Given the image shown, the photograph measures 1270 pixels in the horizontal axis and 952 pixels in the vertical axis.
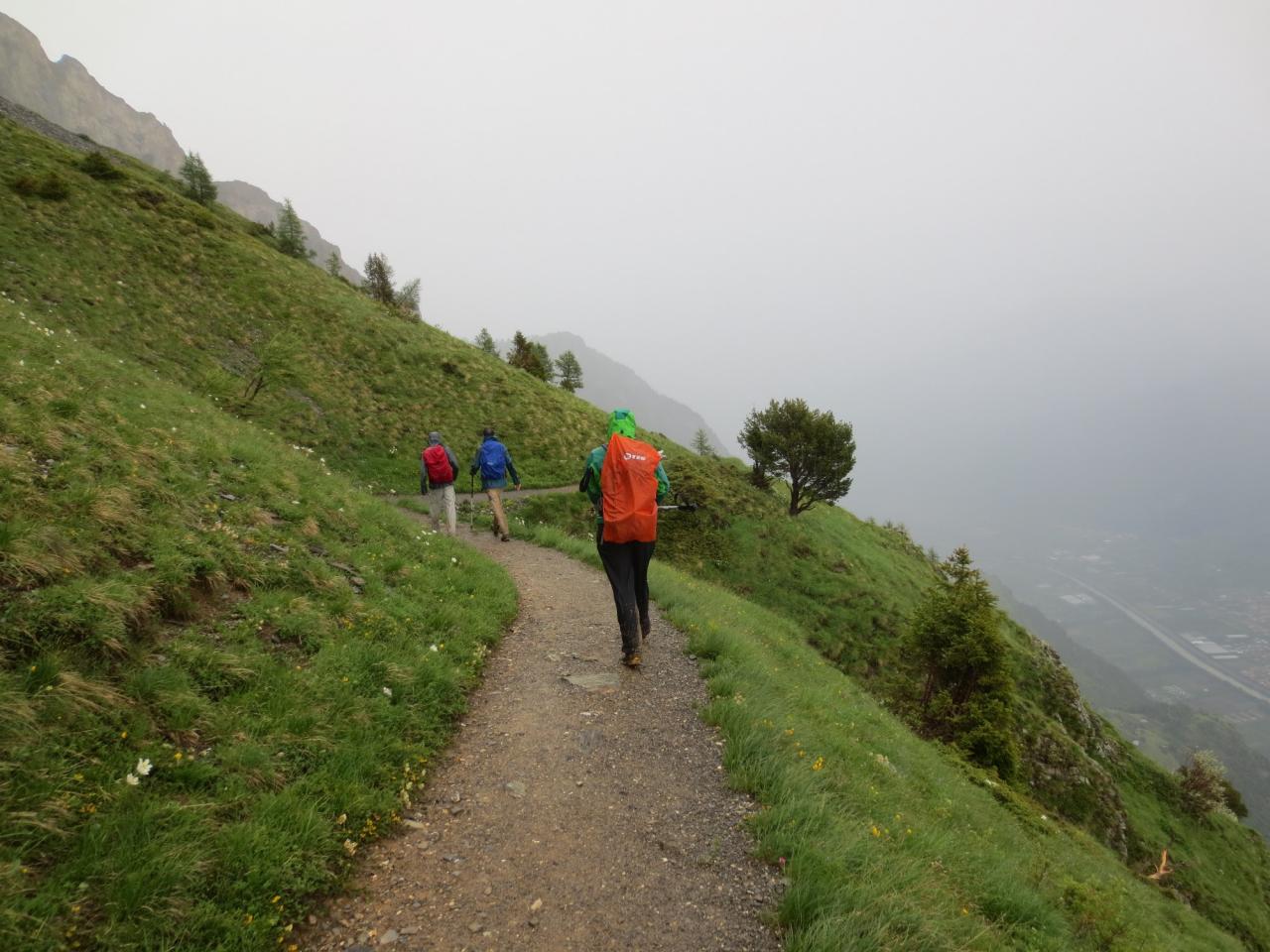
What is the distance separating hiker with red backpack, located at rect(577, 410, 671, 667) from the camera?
7.61 meters

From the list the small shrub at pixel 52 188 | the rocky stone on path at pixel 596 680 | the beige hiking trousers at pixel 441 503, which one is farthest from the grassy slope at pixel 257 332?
the rocky stone on path at pixel 596 680

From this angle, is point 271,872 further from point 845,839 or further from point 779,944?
point 845,839

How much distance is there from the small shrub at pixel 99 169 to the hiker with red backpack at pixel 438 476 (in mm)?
32987

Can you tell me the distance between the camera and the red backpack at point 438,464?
1491 cm

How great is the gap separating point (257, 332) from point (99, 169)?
1601 centimetres

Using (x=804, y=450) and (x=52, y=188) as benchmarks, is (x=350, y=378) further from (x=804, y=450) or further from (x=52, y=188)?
(x=804, y=450)

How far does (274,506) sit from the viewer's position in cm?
929

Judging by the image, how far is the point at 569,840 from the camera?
4.78 metres

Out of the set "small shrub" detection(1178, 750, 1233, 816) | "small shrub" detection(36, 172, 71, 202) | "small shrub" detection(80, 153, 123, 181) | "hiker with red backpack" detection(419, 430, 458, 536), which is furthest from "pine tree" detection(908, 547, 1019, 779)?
"small shrub" detection(80, 153, 123, 181)

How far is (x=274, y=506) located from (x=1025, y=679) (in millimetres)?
33983

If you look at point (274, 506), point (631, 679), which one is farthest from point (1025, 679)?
point (274, 506)

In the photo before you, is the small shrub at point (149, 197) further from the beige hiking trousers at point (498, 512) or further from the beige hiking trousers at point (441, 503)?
the beige hiking trousers at point (498, 512)

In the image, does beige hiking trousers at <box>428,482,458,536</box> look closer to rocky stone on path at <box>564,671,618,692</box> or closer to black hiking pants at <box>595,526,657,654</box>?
black hiking pants at <box>595,526,657,654</box>

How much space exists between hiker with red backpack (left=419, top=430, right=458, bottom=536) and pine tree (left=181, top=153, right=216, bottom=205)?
5788cm
